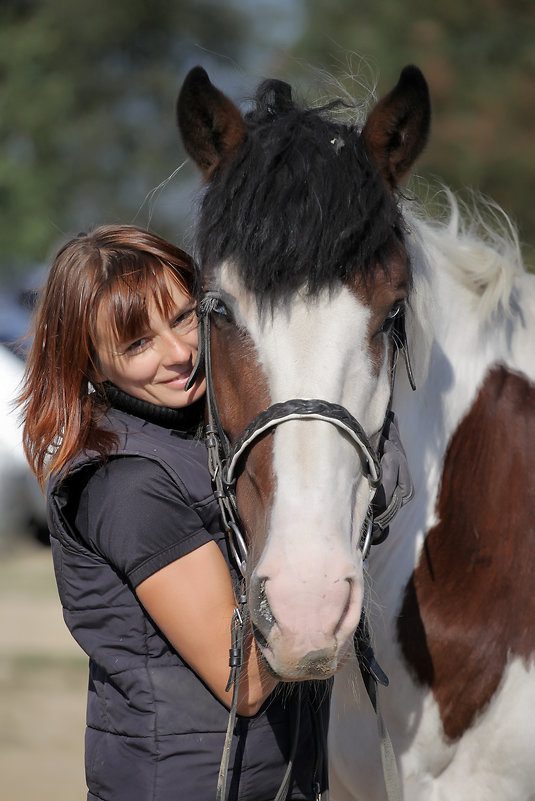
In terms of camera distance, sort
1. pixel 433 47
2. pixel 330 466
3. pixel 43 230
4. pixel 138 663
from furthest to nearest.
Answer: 1. pixel 43 230
2. pixel 433 47
3. pixel 138 663
4. pixel 330 466

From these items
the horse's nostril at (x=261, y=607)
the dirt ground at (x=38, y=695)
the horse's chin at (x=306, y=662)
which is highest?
the horse's nostril at (x=261, y=607)

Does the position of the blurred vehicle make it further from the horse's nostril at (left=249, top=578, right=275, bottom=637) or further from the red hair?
the horse's nostril at (left=249, top=578, right=275, bottom=637)

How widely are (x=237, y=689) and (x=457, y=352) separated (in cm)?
112

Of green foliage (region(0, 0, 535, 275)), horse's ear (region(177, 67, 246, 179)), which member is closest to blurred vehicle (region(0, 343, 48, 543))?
green foliage (region(0, 0, 535, 275))

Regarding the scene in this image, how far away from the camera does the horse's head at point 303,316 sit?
5.08 ft

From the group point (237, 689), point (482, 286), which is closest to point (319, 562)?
point (237, 689)

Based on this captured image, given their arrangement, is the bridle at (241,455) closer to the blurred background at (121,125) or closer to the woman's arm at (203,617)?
the woman's arm at (203,617)

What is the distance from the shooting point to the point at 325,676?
158 cm

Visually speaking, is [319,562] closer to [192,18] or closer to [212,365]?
[212,365]

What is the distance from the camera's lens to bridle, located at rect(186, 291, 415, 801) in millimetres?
1682

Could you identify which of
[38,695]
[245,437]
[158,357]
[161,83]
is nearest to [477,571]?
[245,437]

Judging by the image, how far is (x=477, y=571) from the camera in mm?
2293

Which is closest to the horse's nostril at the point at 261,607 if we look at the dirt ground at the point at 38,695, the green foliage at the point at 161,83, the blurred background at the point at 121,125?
the blurred background at the point at 121,125

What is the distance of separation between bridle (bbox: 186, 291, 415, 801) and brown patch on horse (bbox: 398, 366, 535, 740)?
0.33 metres
